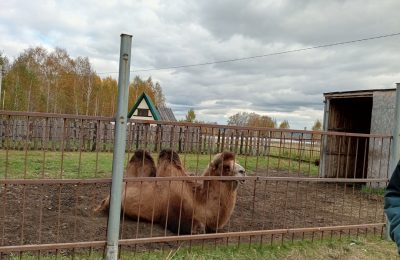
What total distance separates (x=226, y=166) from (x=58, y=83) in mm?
44661

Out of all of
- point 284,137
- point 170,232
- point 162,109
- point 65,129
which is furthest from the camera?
point 162,109

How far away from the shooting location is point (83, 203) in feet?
25.2

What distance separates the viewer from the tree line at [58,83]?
132ft

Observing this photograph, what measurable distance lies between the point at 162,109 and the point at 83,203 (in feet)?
92.9

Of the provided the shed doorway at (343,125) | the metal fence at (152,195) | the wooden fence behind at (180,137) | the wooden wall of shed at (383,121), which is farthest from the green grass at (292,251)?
the shed doorway at (343,125)

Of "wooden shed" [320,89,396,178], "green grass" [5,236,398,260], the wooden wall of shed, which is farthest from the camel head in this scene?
the wooden wall of shed

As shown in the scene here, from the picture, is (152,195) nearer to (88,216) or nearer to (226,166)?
(88,216)

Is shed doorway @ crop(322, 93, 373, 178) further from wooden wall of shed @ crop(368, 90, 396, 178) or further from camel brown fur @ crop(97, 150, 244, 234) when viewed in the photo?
camel brown fur @ crop(97, 150, 244, 234)

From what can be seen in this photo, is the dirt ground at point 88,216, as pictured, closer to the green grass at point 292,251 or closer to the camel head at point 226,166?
the green grass at point 292,251

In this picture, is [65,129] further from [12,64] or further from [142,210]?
[12,64]

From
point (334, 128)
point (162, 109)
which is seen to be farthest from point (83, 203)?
point (162, 109)

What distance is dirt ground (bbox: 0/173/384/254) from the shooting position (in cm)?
532

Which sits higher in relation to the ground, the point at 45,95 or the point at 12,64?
the point at 12,64

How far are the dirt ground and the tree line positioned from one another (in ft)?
108
